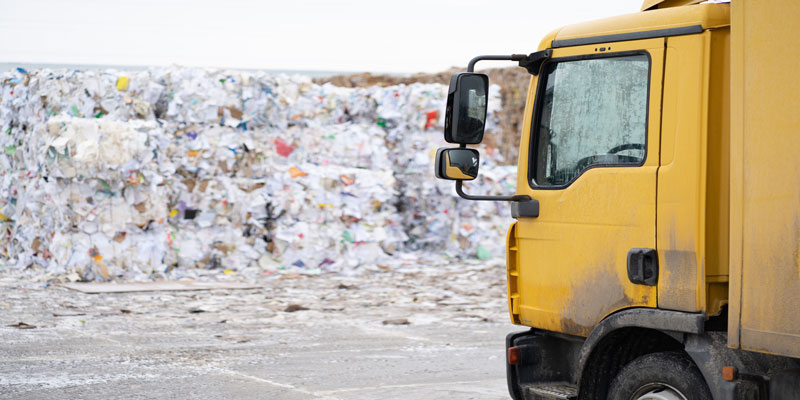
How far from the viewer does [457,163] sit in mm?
4703

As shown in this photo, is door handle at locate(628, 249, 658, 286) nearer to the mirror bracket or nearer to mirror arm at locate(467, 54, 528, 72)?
the mirror bracket

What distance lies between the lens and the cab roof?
4098mm

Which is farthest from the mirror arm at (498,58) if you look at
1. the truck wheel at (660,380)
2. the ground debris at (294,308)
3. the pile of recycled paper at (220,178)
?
the pile of recycled paper at (220,178)

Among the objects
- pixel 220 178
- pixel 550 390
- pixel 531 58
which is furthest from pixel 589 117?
pixel 220 178

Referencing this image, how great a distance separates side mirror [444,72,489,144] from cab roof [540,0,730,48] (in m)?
0.54

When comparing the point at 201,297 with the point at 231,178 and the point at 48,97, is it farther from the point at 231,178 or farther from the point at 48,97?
the point at 48,97

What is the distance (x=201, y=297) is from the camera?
12789 mm

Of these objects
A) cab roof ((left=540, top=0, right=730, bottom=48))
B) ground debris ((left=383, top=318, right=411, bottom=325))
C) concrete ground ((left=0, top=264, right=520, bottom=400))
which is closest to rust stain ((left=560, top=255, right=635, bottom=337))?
cab roof ((left=540, top=0, right=730, bottom=48))

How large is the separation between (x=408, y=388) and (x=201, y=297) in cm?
637

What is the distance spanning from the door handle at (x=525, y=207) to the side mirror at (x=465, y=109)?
0.51 m

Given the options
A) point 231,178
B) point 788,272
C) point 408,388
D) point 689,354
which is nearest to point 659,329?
point 689,354

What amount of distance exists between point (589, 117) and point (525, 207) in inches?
24.4

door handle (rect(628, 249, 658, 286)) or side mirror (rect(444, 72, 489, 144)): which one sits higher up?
side mirror (rect(444, 72, 489, 144))

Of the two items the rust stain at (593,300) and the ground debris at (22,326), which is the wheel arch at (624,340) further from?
the ground debris at (22,326)
